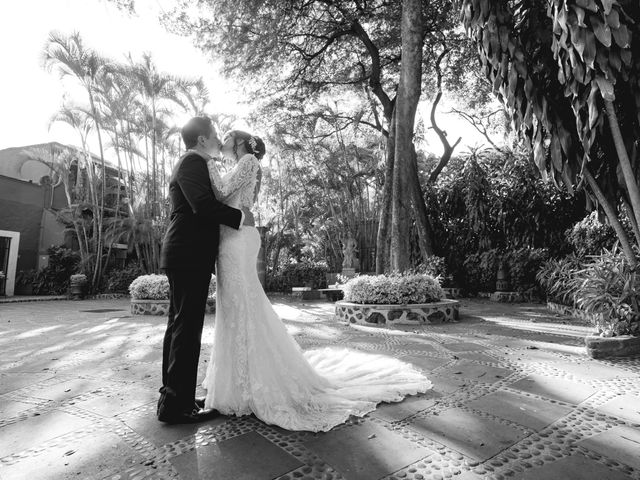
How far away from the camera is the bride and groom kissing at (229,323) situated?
2.21 meters

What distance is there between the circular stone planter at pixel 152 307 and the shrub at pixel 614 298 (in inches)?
280

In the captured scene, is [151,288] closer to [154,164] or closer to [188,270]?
[188,270]

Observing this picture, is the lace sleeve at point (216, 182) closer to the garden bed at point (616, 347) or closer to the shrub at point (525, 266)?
the garden bed at point (616, 347)

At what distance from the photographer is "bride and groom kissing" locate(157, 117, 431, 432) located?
7.27 feet

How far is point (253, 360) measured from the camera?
236cm

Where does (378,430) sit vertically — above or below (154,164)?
below

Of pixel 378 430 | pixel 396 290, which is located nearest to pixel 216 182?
pixel 378 430

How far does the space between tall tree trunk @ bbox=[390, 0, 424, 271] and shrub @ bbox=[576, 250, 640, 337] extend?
3480 millimetres

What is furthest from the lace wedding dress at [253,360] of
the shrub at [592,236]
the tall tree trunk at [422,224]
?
the tall tree trunk at [422,224]

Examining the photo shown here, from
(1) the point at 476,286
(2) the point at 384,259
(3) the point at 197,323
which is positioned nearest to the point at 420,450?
(3) the point at 197,323

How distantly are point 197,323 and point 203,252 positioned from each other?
45 centimetres

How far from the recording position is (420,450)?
1.78 m

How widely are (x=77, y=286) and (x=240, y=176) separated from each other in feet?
46.7

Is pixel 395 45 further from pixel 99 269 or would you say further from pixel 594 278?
pixel 99 269
